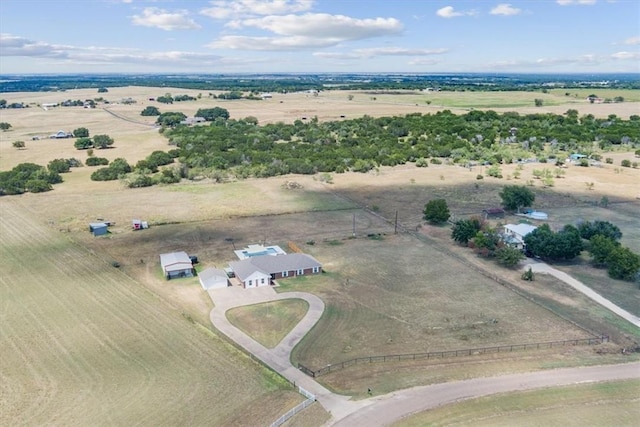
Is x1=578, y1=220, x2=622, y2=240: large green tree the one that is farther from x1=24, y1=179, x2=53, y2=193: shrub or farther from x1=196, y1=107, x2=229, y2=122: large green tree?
x1=196, y1=107, x2=229, y2=122: large green tree

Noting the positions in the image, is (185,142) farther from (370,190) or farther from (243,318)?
(243,318)

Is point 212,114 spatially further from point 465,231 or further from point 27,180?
point 465,231

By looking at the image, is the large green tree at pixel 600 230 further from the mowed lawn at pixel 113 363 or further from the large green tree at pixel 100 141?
the large green tree at pixel 100 141

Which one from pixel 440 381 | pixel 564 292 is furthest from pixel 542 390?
pixel 564 292

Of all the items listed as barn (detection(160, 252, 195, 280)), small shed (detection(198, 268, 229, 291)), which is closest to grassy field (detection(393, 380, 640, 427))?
small shed (detection(198, 268, 229, 291))

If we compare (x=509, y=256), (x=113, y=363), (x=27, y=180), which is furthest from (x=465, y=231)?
(x=27, y=180)

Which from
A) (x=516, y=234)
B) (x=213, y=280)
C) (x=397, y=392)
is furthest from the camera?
(x=516, y=234)
